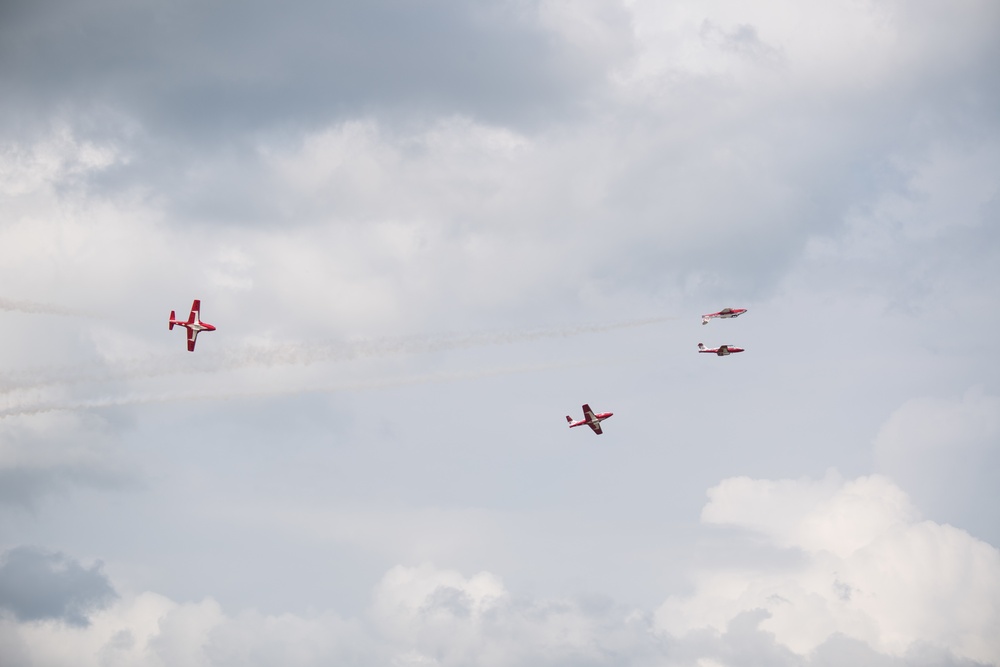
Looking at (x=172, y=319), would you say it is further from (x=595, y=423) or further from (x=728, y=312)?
(x=728, y=312)

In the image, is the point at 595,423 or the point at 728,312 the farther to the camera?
the point at 595,423

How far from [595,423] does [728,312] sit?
30079 millimetres

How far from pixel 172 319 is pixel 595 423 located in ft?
235

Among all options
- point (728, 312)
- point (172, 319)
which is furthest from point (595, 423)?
point (172, 319)

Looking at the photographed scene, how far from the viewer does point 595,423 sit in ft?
611

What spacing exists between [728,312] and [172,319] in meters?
86.7

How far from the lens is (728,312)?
572 ft

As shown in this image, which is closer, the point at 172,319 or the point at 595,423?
the point at 172,319

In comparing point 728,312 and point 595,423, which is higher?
point 728,312

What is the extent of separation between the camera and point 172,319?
164 m
